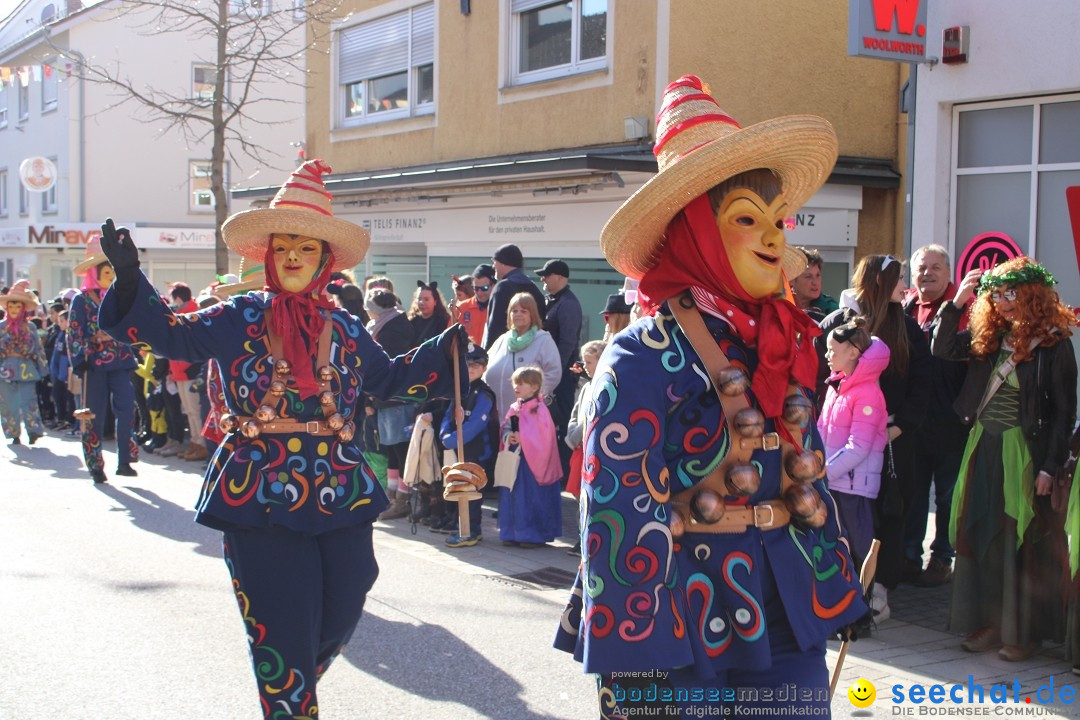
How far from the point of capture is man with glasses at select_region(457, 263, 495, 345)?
11.1 metres

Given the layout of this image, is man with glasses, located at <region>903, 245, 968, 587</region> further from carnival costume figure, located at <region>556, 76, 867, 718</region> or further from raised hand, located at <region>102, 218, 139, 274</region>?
raised hand, located at <region>102, 218, 139, 274</region>

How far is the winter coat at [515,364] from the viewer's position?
8.96 metres

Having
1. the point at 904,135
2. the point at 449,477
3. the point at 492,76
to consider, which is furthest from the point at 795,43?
the point at 449,477

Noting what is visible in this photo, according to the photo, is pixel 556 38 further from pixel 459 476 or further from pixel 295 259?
pixel 459 476

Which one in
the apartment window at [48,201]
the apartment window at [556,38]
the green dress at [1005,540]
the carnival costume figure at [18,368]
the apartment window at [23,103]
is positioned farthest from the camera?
the apartment window at [23,103]

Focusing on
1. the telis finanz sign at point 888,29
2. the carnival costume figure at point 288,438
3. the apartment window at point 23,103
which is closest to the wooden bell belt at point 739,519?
the carnival costume figure at point 288,438

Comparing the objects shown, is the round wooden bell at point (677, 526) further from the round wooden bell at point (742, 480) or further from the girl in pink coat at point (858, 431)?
the girl in pink coat at point (858, 431)

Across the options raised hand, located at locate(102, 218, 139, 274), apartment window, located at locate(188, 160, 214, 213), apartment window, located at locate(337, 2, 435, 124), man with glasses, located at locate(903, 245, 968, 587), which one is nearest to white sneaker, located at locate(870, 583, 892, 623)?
man with glasses, located at locate(903, 245, 968, 587)

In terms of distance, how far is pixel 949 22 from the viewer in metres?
10.1

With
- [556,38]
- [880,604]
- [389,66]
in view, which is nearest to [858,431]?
[880,604]

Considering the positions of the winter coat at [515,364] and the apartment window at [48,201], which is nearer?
the winter coat at [515,364]

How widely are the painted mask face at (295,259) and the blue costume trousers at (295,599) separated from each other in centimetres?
99

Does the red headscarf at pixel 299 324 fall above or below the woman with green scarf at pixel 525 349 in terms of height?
above

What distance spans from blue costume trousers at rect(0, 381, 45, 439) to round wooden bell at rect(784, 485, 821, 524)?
13.0m
